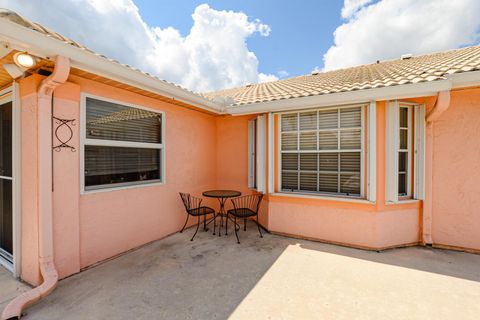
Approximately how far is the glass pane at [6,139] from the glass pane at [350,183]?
6422 mm

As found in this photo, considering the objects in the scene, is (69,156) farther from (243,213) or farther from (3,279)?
(243,213)

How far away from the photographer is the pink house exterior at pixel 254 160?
289 centimetres

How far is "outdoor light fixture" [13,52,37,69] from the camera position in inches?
95.2

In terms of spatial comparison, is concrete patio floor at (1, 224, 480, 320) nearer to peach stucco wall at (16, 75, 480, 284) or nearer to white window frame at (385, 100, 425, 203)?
peach stucco wall at (16, 75, 480, 284)

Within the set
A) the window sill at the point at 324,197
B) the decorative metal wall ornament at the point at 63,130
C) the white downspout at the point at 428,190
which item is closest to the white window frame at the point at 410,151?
the white downspout at the point at 428,190

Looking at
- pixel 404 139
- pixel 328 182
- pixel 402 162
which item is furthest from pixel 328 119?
pixel 402 162

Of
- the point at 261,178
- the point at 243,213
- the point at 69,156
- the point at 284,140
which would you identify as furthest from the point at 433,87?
the point at 69,156

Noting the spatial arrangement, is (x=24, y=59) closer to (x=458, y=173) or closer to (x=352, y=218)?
(x=352, y=218)

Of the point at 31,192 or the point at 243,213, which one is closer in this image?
the point at 31,192

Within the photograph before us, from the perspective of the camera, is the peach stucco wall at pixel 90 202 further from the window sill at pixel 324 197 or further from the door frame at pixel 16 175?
the window sill at pixel 324 197

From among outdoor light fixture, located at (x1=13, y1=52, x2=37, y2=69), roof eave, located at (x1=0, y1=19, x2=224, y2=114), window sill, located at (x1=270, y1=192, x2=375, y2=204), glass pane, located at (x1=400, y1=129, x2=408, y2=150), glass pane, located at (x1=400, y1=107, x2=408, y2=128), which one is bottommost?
window sill, located at (x1=270, y1=192, x2=375, y2=204)

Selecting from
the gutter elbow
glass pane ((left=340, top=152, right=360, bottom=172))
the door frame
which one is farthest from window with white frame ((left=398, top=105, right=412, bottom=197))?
the door frame

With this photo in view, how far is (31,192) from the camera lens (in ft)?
9.53

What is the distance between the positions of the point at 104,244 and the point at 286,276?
128 inches
